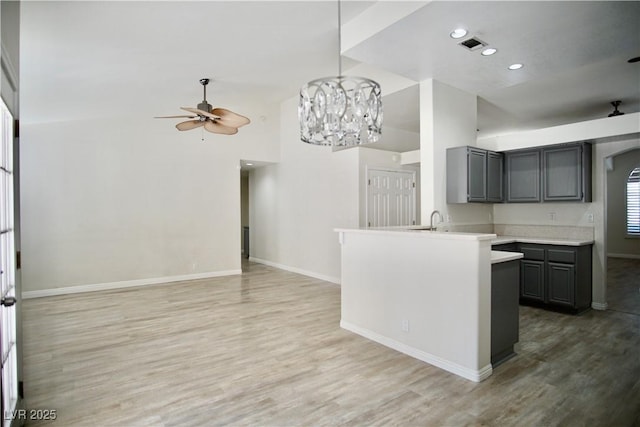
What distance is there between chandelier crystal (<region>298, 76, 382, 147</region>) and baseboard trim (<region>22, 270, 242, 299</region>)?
5.03 m

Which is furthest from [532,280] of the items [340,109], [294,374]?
[340,109]

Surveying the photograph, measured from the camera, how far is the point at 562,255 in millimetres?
4340

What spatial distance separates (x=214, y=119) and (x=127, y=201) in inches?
102

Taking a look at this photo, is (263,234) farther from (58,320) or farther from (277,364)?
(277,364)

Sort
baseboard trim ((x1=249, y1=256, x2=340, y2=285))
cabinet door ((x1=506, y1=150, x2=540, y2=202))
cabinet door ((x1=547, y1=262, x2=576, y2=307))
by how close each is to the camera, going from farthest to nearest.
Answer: baseboard trim ((x1=249, y1=256, x2=340, y2=285))
cabinet door ((x1=506, y1=150, x2=540, y2=202))
cabinet door ((x1=547, y1=262, x2=576, y2=307))

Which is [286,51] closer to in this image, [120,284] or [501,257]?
[501,257]

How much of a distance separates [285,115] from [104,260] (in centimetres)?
454

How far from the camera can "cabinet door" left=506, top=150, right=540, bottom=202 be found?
4.83m

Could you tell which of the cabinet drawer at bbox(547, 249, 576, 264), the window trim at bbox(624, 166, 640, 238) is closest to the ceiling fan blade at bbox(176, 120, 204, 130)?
the cabinet drawer at bbox(547, 249, 576, 264)

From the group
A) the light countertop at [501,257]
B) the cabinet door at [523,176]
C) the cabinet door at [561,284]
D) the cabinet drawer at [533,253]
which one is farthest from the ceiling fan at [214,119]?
the cabinet door at [561,284]

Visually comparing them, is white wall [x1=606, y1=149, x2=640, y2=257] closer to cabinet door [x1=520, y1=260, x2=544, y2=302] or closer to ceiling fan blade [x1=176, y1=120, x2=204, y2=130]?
cabinet door [x1=520, y1=260, x2=544, y2=302]

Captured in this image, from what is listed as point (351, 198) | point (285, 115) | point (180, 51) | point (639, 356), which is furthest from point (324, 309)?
point (285, 115)

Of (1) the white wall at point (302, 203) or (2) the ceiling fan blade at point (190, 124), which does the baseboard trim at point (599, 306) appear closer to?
(1) the white wall at point (302, 203)

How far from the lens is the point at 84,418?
2250 mm
